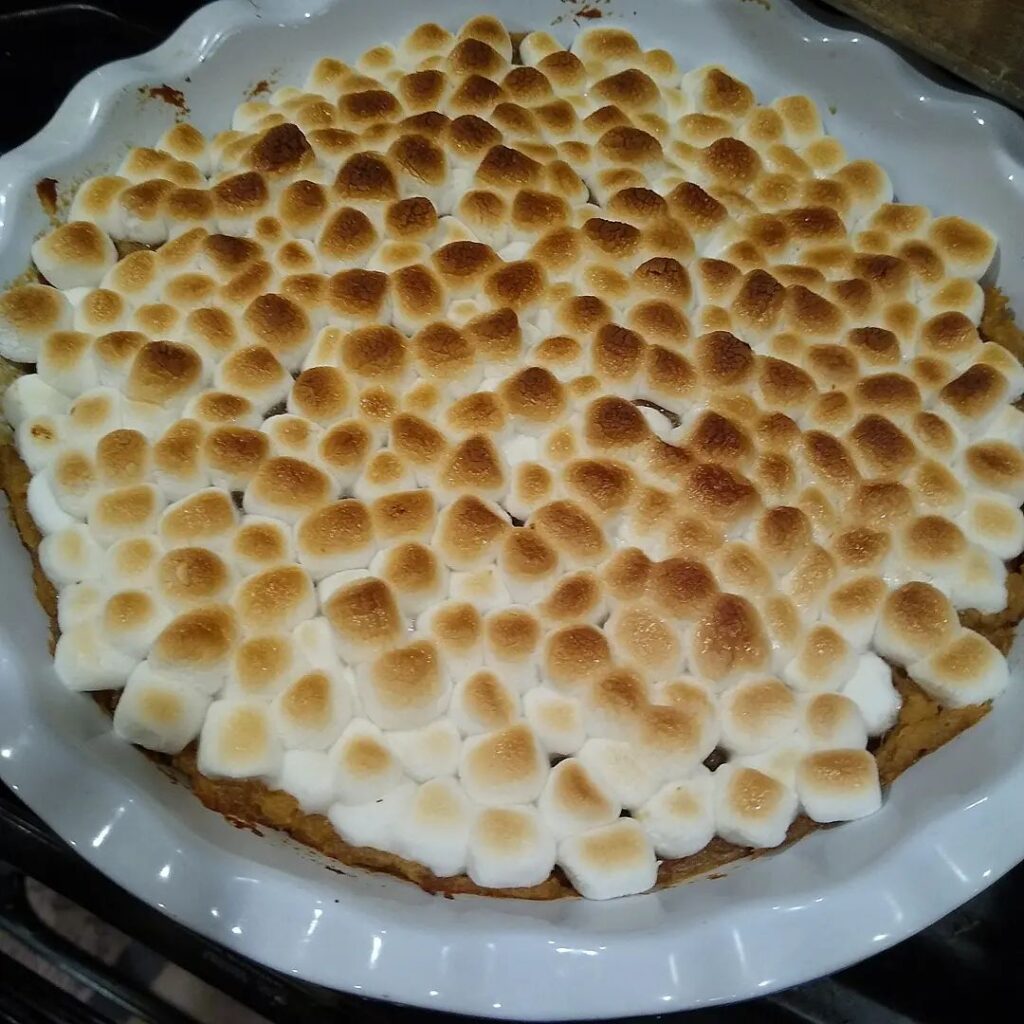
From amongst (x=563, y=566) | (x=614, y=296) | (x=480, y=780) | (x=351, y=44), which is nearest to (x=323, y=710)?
(x=480, y=780)

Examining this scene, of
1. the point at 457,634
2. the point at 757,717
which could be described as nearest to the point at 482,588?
the point at 457,634

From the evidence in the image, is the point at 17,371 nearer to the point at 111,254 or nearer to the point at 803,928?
the point at 111,254

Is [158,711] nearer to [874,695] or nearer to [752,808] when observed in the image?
[752,808]

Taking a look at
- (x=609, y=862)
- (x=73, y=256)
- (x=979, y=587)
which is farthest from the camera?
(x=73, y=256)

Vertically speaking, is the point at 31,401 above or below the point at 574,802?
below

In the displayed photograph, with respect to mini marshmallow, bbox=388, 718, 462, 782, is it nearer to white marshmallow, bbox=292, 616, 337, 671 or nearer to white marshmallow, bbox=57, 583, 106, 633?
white marshmallow, bbox=292, 616, 337, 671
